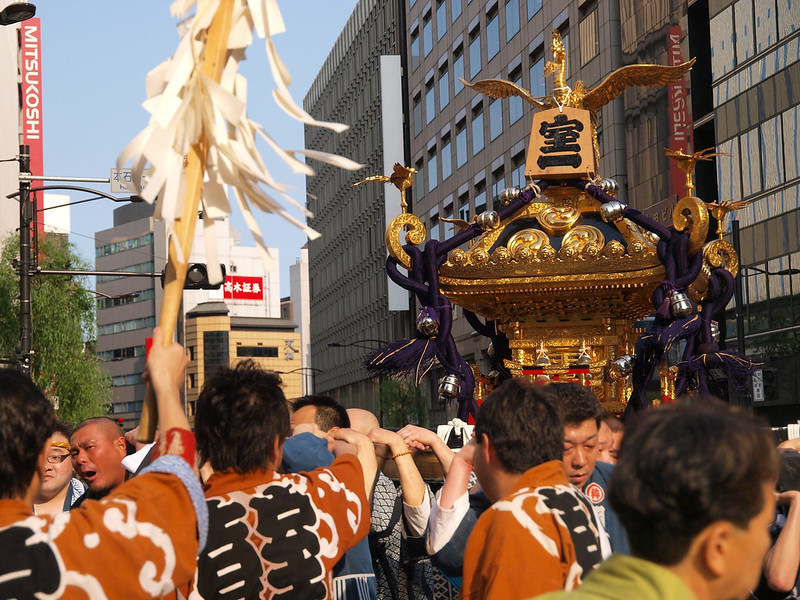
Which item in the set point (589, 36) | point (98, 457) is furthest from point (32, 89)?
point (98, 457)

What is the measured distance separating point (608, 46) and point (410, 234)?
2527 cm

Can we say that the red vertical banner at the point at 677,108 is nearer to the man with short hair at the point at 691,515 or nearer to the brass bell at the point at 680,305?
the brass bell at the point at 680,305

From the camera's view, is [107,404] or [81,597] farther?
[107,404]

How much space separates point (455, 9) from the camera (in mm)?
51031

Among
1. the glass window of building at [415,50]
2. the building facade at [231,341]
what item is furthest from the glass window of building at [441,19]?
the building facade at [231,341]

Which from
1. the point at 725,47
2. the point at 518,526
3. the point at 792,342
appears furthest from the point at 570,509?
the point at 725,47

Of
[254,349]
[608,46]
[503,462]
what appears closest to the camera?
[503,462]

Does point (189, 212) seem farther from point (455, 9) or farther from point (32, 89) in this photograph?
point (32, 89)

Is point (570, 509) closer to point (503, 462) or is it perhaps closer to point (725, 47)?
point (503, 462)

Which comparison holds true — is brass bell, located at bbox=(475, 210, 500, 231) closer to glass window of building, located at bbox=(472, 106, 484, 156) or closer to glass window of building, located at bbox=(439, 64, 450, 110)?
glass window of building, located at bbox=(472, 106, 484, 156)

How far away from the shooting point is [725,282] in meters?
13.2

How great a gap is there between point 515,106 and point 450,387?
31689mm

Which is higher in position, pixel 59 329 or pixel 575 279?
pixel 59 329

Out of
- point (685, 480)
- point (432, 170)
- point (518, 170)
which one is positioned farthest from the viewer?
point (432, 170)
